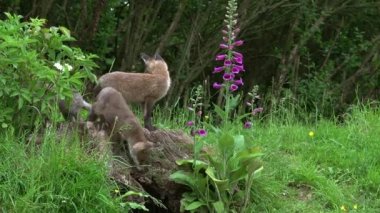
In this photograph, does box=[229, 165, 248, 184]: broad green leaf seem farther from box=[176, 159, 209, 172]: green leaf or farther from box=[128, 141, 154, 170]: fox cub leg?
box=[128, 141, 154, 170]: fox cub leg

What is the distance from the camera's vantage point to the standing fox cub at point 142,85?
7.80m

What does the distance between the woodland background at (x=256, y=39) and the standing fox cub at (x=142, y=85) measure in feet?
9.85

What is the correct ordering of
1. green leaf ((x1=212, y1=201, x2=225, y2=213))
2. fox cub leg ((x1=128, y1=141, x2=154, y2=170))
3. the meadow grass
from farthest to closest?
the meadow grass, fox cub leg ((x1=128, y1=141, x2=154, y2=170)), green leaf ((x1=212, y1=201, x2=225, y2=213))

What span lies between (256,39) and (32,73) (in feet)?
27.0

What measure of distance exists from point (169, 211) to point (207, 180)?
612 mm

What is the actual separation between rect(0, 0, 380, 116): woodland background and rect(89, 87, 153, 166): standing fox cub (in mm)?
4261

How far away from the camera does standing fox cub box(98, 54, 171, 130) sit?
25.6 ft

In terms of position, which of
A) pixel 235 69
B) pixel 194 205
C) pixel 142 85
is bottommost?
pixel 194 205

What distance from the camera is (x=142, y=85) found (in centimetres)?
801

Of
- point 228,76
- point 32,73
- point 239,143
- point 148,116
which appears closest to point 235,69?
point 228,76

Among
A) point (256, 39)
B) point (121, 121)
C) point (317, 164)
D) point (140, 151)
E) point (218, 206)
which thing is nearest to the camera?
point (218, 206)

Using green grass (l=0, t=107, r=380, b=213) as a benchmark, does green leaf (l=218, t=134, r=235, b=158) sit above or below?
above

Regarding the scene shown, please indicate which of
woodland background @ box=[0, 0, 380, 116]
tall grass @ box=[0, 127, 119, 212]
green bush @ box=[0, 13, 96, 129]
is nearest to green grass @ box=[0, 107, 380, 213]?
tall grass @ box=[0, 127, 119, 212]

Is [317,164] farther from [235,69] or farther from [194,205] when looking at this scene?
[194,205]
